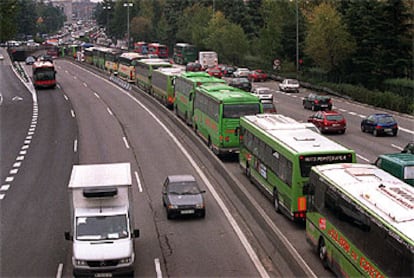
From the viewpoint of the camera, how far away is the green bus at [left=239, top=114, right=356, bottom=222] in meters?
21.8

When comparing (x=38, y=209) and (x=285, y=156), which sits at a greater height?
(x=285, y=156)

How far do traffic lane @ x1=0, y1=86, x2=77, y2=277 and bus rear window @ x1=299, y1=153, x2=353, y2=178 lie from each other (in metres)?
7.98

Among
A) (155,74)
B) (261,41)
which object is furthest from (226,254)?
(261,41)

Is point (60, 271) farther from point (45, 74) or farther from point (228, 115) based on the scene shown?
point (45, 74)

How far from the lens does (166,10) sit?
161 meters

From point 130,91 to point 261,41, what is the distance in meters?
30.4

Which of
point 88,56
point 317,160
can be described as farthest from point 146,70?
point 88,56

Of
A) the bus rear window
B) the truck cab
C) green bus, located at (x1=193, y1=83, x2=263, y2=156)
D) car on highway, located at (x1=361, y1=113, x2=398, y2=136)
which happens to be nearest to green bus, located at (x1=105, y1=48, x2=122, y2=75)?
car on highway, located at (x1=361, y1=113, x2=398, y2=136)

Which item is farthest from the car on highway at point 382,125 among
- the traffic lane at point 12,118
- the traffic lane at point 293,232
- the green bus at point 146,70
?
the green bus at point 146,70

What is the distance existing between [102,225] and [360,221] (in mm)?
6989

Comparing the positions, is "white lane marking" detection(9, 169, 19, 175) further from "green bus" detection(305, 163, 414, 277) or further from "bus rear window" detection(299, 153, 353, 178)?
"green bus" detection(305, 163, 414, 277)

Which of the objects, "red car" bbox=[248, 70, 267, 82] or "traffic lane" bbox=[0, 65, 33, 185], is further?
"red car" bbox=[248, 70, 267, 82]

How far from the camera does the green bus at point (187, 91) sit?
42062mm

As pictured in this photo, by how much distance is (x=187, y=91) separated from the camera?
144 ft
